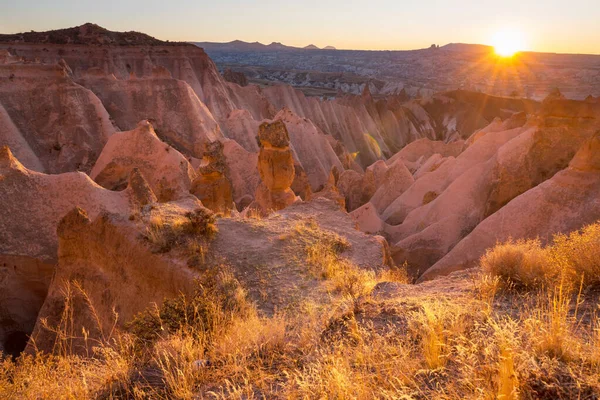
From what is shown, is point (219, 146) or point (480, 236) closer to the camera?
point (480, 236)

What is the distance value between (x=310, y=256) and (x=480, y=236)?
752 cm

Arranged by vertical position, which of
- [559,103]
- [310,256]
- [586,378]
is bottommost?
[310,256]

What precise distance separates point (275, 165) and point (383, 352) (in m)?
11.5

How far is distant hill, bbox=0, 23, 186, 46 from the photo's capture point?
38.9 metres

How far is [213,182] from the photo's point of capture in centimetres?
1338

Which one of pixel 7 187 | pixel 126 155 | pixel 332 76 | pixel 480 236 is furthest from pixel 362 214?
pixel 332 76

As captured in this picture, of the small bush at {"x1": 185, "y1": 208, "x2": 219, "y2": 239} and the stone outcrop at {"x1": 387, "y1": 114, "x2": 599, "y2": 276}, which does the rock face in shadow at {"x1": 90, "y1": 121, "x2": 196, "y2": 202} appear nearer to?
the small bush at {"x1": 185, "y1": 208, "x2": 219, "y2": 239}

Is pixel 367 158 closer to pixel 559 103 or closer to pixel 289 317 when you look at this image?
pixel 559 103

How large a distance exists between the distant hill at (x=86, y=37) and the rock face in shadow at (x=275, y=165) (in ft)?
113

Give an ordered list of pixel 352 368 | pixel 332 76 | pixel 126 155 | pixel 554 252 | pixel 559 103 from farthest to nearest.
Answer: pixel 332 76 → pixel 126 155 → pixel 559 103 → pixel 554 252 → pixel 352 368

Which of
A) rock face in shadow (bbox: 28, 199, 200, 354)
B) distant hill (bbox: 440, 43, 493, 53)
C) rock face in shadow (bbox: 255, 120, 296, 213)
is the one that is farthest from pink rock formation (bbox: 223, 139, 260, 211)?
distant hill (bbox: 440, 43, 493, 53)

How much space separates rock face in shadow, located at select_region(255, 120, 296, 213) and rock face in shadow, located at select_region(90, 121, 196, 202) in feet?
10.3

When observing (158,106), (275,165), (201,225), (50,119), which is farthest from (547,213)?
(50,119)

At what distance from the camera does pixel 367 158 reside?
41.1m
